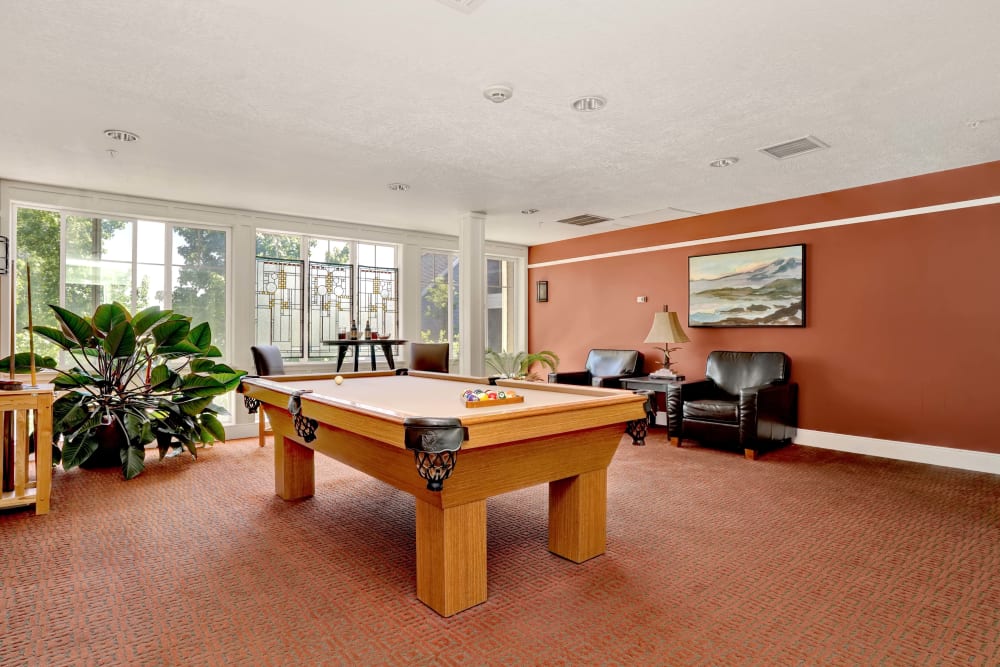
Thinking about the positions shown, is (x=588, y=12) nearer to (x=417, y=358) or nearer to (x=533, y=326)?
(x=417, y=358)

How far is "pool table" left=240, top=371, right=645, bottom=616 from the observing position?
6.71 ft

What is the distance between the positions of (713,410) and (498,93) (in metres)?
3.53

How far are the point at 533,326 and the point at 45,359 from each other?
19.5ft

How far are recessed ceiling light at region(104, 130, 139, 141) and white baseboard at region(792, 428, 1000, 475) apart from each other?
248 inches

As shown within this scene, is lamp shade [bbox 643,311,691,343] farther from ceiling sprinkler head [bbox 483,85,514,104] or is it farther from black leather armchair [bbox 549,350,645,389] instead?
ceiling sprinkler head [bbox 483,85,514,104]

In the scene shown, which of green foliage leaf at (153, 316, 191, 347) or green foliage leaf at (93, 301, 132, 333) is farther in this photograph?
green foliage leaf at (153, 316, 191, 347)

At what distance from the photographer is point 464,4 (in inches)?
90.4

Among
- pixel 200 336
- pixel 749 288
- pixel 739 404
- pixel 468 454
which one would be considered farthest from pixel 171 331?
pixel 749 288

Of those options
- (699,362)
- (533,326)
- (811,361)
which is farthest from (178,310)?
(811,361)

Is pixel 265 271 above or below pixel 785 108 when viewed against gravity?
below

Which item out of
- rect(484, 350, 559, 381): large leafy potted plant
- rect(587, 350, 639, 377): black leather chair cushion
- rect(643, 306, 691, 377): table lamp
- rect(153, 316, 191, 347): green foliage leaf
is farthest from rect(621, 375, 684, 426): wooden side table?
rect(153, 316, 191, 347): green foliage leaf

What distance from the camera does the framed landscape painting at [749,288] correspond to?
5.56 metres

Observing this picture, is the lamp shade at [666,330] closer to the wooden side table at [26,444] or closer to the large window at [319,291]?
the large window at [319,291]

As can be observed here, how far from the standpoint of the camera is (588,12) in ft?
7.80
